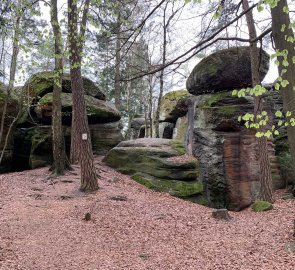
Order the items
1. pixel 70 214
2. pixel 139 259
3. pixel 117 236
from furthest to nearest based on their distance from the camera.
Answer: pixel 70 214 → pixel 117 236 → pixel 139 259

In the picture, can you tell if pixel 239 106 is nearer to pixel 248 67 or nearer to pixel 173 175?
pixel 248 67

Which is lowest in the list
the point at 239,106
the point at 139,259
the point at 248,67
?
the point at 139,259

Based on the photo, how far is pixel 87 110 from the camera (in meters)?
15.4

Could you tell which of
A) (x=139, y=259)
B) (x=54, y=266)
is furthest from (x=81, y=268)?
(x=139, y=259)

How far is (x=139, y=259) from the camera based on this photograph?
18.8ft

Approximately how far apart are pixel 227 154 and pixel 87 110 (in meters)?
6.85

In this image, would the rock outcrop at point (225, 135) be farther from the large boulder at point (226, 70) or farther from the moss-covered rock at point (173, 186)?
the moss-covered rock at point (173, 186)

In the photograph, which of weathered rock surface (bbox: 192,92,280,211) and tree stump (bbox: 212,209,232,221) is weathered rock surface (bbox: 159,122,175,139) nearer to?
weathered rock surface (bbox: 192,92,280,211)

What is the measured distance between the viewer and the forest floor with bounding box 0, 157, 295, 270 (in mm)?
5523

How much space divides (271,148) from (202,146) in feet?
9.84

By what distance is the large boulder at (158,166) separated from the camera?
12.2 metres

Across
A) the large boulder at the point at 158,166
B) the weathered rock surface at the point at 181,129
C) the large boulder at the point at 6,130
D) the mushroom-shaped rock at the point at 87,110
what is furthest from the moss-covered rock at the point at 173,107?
the large boulder at the point at 6,130

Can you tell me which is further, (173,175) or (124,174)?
(124,174)

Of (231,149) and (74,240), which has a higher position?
(231,149)
